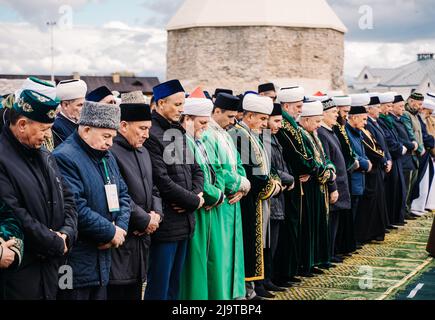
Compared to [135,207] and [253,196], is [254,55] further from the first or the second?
[135,207]

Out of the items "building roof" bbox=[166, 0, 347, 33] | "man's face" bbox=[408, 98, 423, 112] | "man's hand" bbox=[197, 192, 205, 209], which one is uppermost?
"building roof" bbox=[166, 0, 347, 33]

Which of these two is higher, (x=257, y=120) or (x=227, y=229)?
(x=257, y=120)

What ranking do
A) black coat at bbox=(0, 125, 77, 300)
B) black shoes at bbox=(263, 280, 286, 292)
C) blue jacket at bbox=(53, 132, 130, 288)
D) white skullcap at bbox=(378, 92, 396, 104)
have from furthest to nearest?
white skullcap at bbox=(378, 92, 396, 104)
black shoes at bbox=(263, 280, 286, 292)
blue jacket at bbox=(53, 132, 130, 288)
black coat at bbox=(0, 125, 77, 300)

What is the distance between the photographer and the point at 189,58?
118 feet

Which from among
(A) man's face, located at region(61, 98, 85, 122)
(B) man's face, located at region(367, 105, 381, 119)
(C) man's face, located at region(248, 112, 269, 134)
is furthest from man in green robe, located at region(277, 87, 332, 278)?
(B) man's face, located at region(367, 105, 381, 119)

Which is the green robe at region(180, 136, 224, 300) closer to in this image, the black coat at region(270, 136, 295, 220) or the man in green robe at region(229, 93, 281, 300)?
the man in green robe at region(229, 93, 281, 300)

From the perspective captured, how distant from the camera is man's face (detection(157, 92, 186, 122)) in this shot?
557 cm

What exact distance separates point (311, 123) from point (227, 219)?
7.15 ft

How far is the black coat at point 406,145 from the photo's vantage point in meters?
11.3

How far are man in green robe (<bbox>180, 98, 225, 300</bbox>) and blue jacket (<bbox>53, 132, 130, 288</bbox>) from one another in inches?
44.9

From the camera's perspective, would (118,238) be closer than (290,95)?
Yes

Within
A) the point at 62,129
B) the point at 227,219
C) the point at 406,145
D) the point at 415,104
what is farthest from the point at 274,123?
the point at 415,104

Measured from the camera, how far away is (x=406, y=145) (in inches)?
443

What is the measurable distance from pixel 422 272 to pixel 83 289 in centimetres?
465
